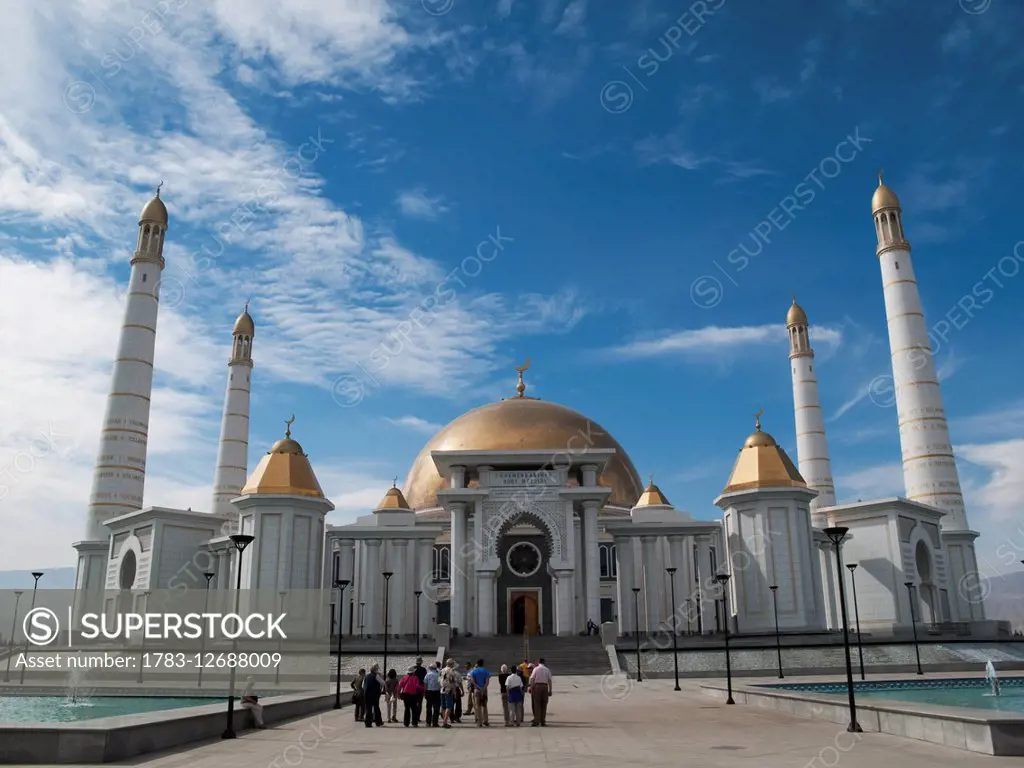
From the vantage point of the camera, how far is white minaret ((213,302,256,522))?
175 ft

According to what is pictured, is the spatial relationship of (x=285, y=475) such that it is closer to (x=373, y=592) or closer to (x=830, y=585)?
(x=373, y=592)

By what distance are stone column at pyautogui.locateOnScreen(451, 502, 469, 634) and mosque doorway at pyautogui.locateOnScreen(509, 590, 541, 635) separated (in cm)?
715

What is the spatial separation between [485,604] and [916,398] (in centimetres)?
2567

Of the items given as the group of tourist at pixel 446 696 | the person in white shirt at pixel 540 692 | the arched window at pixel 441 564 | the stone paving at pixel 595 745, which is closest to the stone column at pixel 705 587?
the arched window at pixel 441 564

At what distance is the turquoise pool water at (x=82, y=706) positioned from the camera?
1964cm

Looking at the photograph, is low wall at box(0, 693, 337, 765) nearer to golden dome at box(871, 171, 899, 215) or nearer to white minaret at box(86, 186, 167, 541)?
white minaret at box(86, 186, 167, 541)

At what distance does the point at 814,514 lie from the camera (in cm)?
4678

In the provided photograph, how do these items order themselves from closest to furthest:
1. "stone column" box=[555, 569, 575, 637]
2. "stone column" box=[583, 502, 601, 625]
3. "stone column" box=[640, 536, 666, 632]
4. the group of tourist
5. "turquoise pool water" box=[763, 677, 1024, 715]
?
1. the group of tourist
2. "turquoise pool water" box=[763, 677, 1024, 715]
3. "stone column" box=[555, 569, 575, 637]
4. "stone column" box=[583, 502, 601, 625]
5. "stone column" box=[640, 536, 666, 632]

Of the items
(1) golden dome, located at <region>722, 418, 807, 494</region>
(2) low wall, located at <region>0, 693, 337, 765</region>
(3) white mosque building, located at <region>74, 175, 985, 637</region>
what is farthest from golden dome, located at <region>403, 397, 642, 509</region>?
(2) low wall, located at <region>0, 693, 337, 765</region>

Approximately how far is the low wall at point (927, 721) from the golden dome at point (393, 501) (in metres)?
32.4

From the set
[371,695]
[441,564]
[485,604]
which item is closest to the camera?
[371,695]

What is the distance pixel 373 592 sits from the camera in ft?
141

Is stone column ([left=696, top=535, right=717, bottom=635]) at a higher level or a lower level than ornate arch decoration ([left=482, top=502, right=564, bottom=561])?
lower

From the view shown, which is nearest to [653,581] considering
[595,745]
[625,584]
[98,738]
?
[625,584]
